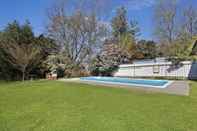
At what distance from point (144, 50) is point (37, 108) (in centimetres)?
2881

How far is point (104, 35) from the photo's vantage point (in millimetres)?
28688

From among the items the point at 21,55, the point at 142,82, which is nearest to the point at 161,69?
the point at 142,82

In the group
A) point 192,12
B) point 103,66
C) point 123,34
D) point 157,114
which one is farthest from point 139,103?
point 123,34

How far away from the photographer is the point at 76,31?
27312 millimetres

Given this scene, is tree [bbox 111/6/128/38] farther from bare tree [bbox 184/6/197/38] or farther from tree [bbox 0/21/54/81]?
tree [bbox 0/21/54/81]

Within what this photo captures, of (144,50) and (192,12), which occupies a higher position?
(192,12)

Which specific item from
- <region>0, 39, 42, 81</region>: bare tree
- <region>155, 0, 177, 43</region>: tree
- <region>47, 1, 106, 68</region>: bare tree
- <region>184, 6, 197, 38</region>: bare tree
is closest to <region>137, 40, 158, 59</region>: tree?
<region>155, 0, 177, 43</region>: tree

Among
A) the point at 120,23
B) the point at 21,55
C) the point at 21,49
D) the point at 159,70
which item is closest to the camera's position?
the point at 159,70

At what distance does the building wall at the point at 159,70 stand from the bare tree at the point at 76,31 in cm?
521

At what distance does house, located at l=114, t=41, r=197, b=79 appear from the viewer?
64.4 ft

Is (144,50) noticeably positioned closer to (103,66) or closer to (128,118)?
(103,66)

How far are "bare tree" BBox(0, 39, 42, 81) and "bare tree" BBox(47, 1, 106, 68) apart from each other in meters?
3.52

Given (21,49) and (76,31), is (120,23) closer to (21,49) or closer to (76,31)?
(76,31)

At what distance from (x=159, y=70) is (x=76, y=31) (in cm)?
1133
